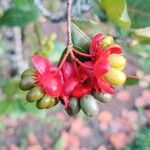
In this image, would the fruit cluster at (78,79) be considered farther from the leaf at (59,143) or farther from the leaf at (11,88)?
the leaf at (59,143)

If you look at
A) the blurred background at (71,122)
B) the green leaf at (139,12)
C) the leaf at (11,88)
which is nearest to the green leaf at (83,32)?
the green leaf at (139,12)

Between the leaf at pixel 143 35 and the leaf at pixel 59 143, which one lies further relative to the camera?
the leaf at pixel 59 143

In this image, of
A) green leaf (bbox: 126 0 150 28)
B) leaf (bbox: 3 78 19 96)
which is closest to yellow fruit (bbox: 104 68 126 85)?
green leaf (bbox: 126 0 150 28)

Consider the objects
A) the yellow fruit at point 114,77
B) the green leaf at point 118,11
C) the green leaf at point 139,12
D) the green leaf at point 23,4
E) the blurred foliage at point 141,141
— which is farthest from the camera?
the blurred foliage at point 141,141

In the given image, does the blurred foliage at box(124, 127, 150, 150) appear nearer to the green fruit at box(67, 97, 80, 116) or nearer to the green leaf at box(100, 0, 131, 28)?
the green leaf at box(100, 0, 131, 28)

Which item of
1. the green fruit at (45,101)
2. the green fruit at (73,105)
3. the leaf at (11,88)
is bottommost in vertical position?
the leaf at (11,88)

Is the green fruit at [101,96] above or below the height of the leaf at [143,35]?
above
